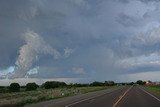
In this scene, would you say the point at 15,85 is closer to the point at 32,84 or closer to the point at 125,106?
the point at 32,84

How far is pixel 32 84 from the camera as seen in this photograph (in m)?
158

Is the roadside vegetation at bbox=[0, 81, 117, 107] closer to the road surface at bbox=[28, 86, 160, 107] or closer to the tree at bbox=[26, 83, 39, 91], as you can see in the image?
the tree at bbox=[26, 83, 39, 91]

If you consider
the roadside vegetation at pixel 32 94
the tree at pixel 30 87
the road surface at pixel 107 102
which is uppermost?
the tree at pixel 30 87

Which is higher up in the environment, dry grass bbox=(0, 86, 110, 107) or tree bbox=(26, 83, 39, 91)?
tree bbox=(26, 83, 39, 91)

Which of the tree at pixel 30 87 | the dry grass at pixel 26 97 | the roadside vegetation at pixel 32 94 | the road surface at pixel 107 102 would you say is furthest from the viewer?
the tree at pixel 30 87

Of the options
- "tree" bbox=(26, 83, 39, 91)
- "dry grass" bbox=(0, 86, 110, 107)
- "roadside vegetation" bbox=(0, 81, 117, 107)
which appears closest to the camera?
"dry grass" bbox=(0, 86, 110, 107)

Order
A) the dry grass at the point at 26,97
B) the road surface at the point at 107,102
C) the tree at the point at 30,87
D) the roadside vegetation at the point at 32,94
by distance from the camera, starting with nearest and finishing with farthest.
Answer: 1. the road surface at the point at 107,102
2. the dry grass at the point at 26,97
3. the roadside vegetation at the point at 32,94
4. the tree at the point at 30,87

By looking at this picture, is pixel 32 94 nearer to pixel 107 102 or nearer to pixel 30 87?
pixel 107 102

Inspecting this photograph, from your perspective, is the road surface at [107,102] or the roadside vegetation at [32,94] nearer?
the road surface at [107,102]

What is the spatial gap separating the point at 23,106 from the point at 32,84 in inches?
5024

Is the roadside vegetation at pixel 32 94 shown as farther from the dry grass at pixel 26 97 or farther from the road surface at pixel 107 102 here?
the road surface at pixel 107 102

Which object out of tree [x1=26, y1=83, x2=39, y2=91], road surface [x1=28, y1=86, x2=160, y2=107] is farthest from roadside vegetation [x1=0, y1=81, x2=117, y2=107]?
road surface [x1=28, y1=86, x2=160, y2=107]

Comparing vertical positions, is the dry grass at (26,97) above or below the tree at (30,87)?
below

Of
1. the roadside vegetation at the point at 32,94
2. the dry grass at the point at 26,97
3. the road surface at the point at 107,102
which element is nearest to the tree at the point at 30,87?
the roadside vegetation at the point at 32,94
